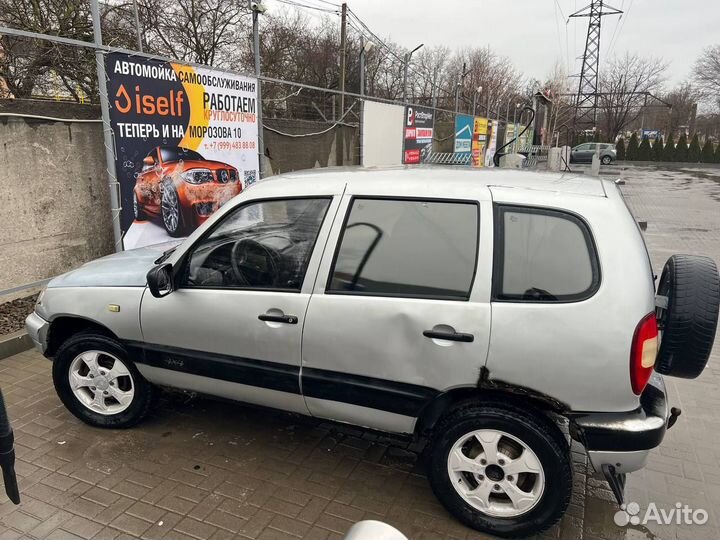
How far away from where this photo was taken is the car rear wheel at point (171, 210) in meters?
6.27

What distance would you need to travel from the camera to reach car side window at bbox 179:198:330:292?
3020mm

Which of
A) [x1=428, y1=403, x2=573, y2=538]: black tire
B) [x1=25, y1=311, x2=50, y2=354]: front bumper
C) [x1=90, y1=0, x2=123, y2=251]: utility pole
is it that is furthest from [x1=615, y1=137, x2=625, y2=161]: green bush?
[x1=25, y1=311, x2=50, y2=354]: front bumper

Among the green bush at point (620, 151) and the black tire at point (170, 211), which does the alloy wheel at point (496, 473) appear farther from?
the green bush at point (620, 151)

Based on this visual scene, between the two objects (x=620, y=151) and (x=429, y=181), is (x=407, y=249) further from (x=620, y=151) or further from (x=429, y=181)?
(x=620, y=151)

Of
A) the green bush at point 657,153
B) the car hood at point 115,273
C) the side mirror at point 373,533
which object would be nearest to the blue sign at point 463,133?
the car hood at point 115,273

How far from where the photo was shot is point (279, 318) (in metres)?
2.93

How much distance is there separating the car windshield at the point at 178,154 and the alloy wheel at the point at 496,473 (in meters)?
4.90

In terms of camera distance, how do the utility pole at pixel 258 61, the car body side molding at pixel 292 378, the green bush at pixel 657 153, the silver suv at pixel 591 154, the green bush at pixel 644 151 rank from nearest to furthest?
the car body side molding at pixel 292 378
the utility pole at pixel 258 61
the silver suv at pixel 591 154
the green bush at pixel 657 153
the green bush at pixel 644 151

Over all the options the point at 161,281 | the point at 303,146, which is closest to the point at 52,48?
the point at 303,146

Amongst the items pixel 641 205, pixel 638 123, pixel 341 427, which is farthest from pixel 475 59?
pixel 341 427

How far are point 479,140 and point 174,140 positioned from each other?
15.2 m

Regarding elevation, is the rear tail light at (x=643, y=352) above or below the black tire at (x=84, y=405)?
above

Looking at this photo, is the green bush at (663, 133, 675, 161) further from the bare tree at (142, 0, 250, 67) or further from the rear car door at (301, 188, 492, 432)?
the rear car door at (301, 188, 492, 432)

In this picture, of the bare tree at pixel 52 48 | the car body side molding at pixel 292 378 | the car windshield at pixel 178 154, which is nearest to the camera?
the car body side molding at pixel 292 378
